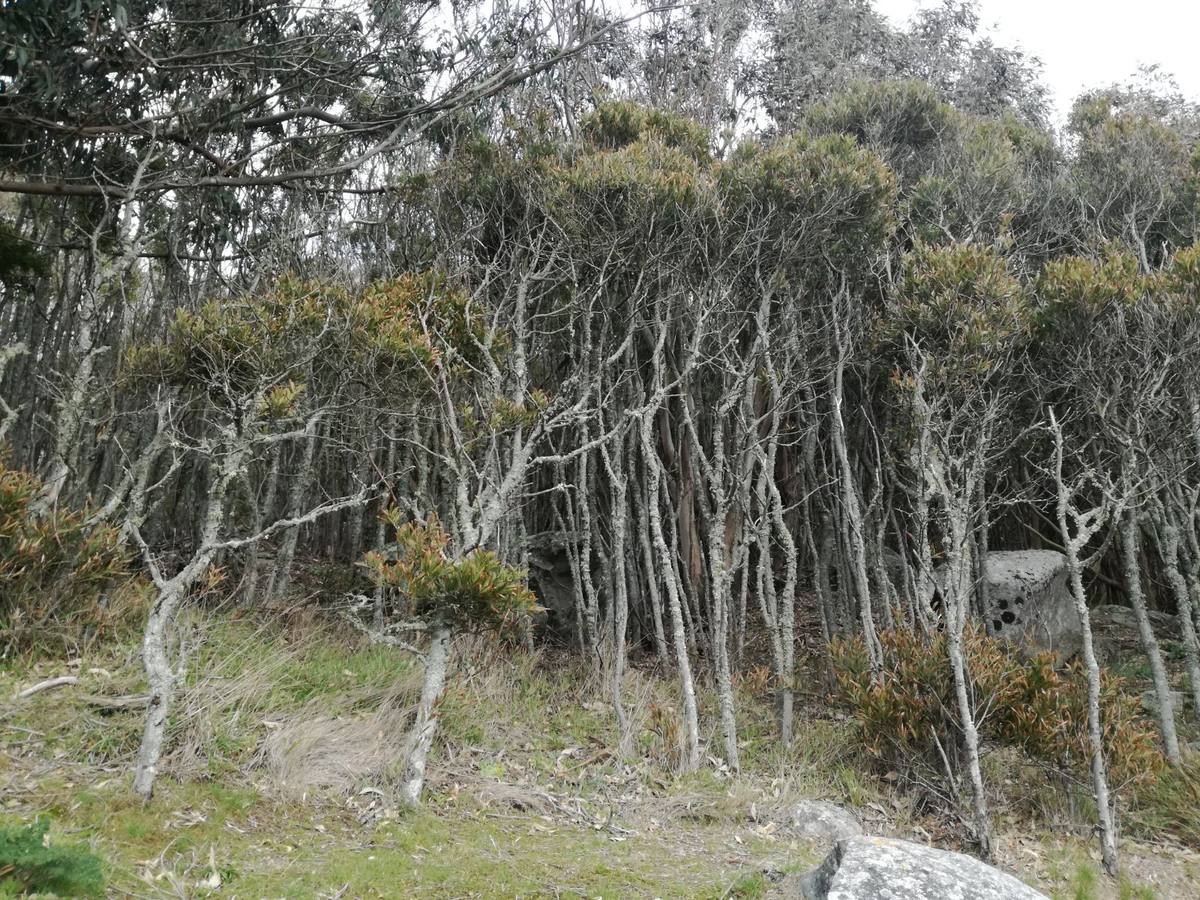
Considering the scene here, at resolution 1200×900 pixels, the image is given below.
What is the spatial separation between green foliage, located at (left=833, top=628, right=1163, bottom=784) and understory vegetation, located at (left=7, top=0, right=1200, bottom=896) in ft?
0.14

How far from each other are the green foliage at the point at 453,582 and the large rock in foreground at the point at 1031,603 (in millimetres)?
5995

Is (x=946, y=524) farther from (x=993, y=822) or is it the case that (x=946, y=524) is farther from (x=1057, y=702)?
(x=993, y=822)

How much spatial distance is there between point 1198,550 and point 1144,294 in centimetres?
257

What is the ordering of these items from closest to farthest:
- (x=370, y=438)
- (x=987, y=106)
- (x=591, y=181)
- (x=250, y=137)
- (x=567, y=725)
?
(x=567, y=725) < (x=591, y=181) < (x=250, y=137) < (x=370, y=438) < (x=987, y=106)

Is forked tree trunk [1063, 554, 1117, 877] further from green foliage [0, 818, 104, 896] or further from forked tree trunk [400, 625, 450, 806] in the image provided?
green foliage [0, 818, 104, 896]

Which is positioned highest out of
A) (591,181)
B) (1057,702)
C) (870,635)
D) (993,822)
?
(591,181)

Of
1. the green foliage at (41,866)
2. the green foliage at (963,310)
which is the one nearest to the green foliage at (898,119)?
the green foliage at (963,310)

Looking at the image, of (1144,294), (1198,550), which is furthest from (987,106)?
(1198,550)

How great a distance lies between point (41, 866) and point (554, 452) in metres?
7.14

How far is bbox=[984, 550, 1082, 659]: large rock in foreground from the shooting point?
909 cm

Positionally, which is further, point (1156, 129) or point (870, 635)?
point (1156, 129)

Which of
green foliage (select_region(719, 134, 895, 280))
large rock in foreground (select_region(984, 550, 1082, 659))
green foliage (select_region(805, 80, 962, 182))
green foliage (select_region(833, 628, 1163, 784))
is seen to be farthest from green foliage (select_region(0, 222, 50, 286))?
large rock in foreground (select_region(984, 550, 1082, 659))

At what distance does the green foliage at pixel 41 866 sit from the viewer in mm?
2793

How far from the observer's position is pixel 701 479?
888 cm
